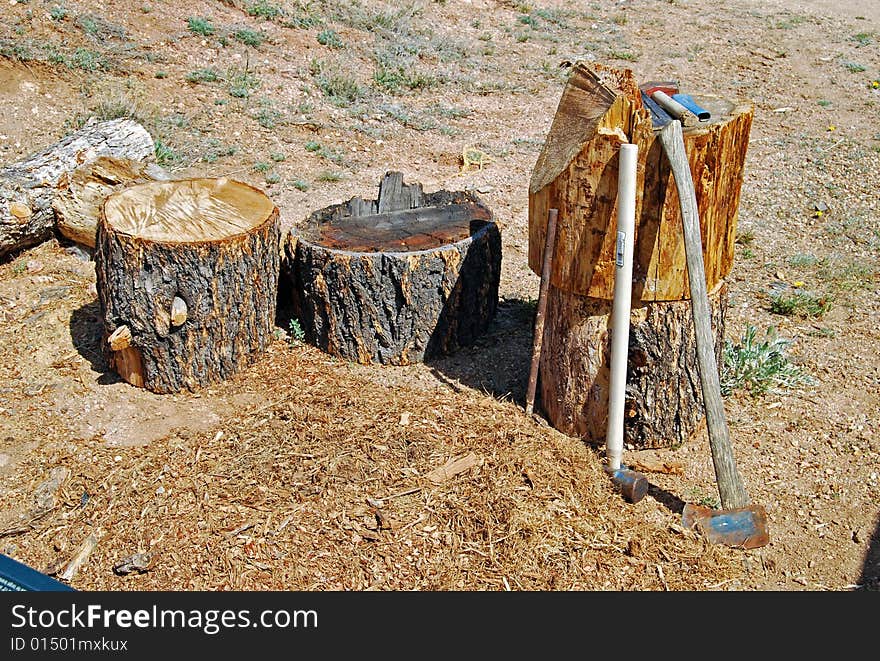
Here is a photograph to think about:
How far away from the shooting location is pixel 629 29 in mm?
12422

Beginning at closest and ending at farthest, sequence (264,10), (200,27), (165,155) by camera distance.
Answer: (165,155)
(200,27)
(264,10)

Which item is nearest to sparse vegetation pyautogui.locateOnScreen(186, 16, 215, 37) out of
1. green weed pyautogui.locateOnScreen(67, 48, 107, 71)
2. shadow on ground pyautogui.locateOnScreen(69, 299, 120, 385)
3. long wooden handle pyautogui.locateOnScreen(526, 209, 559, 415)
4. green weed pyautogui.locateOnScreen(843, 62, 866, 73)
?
green weed pyautogui.locateOnScreen(67, 48, 107, 71)

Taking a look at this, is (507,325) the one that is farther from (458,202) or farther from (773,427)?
(773,427)

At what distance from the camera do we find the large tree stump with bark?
136 inches

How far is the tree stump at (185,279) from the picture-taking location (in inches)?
164

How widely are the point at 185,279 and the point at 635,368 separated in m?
2.26

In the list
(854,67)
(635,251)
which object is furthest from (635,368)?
(854,67)

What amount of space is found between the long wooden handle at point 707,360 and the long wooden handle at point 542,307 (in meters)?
0.59

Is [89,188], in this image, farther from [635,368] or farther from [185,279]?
[635,368]

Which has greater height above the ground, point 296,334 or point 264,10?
point 264,10

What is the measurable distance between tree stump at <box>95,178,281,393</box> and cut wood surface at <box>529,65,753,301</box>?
162 cm

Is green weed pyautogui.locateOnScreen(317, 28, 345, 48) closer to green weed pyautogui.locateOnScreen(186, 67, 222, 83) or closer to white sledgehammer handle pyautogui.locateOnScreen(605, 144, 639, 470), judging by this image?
green weed pyautogui.locateOnScreen(186, 67, 222, 83)

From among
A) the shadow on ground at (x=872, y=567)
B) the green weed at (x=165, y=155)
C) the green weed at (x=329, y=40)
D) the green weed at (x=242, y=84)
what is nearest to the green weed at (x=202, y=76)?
the green weed at (x=242, y=84)

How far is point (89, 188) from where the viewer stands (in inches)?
228
